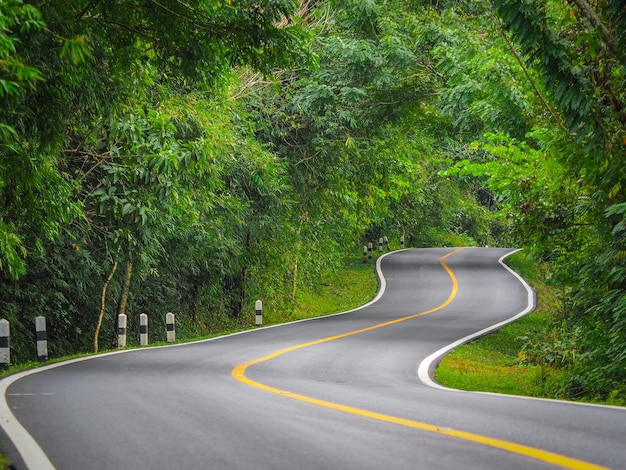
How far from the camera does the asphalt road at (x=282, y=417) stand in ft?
18.9

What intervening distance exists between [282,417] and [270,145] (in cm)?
1958

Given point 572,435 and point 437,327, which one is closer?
point 572,435

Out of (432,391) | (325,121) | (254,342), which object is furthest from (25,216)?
(325,121)

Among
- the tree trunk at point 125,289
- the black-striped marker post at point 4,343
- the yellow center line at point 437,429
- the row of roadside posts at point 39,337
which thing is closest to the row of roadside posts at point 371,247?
the tree trunk at point 125,289

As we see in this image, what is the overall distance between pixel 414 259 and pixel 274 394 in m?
35.4

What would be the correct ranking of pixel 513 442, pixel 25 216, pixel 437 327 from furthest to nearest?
pixel 437 327, pixel 25 216, pixel 513 442

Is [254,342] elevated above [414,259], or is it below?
below

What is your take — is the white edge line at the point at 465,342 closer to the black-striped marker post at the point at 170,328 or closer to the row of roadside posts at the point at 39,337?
the black-striped marker post at the point at 170,328

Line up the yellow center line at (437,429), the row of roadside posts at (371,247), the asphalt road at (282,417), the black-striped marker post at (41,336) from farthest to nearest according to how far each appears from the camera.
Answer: the row of roadside posts at (371,247)
the black-striped marker post at (41,336)
the asphalt road at (282,417)
the yellow center line at (437,429)

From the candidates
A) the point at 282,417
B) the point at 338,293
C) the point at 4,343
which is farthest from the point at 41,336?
the point at 338,293

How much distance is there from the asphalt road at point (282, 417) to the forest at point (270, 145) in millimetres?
2344

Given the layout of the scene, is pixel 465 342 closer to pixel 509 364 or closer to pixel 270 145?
pixel 509 364

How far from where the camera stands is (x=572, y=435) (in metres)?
6.24

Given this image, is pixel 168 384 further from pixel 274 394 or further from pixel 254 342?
pixel 254 342
